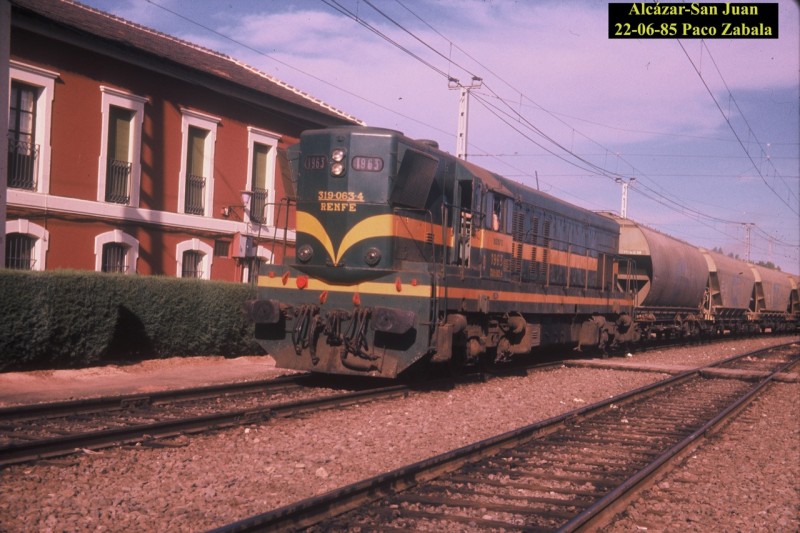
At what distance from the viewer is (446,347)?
1109 centimetres

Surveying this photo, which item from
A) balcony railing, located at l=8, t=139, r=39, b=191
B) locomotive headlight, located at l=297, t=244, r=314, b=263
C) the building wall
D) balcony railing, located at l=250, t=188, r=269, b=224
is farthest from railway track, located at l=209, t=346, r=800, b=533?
balcony railing, located at l=250, t=188, r=269, b=224

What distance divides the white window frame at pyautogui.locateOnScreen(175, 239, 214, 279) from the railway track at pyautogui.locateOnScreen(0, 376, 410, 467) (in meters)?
8.58

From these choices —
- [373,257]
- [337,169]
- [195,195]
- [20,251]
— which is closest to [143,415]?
[373,257]

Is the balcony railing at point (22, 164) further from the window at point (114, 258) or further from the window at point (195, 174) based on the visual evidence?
the window at point (195, 174)

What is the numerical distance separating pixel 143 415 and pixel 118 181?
10.4m

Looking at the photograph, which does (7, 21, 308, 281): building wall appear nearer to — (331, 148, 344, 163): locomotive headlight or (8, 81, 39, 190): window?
(8, 81, 39, 190): window

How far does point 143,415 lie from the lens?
28.8 feet

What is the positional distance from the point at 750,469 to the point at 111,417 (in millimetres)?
7036

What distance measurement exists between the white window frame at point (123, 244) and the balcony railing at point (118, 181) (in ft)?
2.71

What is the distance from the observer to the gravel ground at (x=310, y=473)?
539 centimetres

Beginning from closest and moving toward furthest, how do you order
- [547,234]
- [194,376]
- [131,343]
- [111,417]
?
1. [111,417]
2. [194,376]
3. [131,343]
4. [547,234]

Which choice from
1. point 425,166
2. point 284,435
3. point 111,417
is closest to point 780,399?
point 425,166

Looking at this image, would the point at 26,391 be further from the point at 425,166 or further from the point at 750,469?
the point at 750,469

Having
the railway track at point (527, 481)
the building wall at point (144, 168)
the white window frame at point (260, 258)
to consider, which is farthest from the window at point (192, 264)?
the railway track at point (527, 481)
